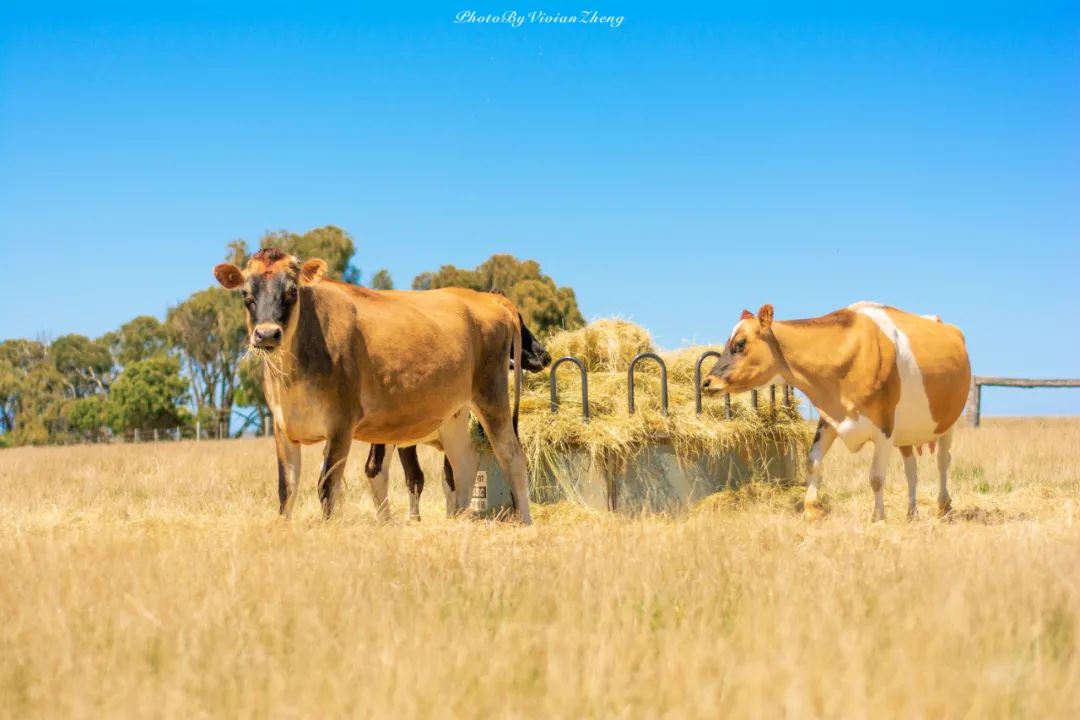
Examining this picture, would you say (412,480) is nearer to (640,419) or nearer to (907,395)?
(640,419)

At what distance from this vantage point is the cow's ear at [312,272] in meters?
7.21

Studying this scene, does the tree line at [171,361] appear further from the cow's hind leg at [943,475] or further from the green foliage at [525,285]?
the cow's hind leg at [943,475]

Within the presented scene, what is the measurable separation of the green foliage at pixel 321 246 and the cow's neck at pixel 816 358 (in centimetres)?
3455

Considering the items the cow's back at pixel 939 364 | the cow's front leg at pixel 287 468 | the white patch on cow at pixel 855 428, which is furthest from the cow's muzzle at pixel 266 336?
the cow's back at pixel 939 364

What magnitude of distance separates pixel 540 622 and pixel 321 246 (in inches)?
1564

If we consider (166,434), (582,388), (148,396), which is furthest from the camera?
(148,396)

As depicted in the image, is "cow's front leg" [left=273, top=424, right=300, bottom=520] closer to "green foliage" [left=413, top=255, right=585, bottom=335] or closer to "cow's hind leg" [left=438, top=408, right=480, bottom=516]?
"cow's hind leg" [left=438, top=408, right=480, bottom=516]

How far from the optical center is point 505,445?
340 inches

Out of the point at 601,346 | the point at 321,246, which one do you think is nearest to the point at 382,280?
the point at 321,246

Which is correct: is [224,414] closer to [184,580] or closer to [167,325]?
[167,325]

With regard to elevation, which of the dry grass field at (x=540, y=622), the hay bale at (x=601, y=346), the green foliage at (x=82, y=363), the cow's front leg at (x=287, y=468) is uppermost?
the green foliage at (x=82, y=363)

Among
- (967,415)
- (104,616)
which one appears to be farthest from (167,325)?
(104,616)

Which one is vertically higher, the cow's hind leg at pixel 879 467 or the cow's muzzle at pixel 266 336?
the cow's muzzle at pixel 266 336

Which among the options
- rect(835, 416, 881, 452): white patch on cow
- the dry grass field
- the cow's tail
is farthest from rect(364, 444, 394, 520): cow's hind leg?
rect(835, 416, 881, 452): white patch on cow
